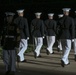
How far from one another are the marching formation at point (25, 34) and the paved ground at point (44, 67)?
31cm

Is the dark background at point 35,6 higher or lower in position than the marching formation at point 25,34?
higher

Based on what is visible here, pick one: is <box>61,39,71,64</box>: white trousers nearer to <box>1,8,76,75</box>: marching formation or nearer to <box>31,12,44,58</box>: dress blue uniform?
<box>1,8,76,75</box>: marching formation

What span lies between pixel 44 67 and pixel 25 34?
1713 millimetres

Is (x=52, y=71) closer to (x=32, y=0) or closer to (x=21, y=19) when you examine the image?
(x=21, y=19)

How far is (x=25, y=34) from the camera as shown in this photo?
47.4ft

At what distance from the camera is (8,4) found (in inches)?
1118

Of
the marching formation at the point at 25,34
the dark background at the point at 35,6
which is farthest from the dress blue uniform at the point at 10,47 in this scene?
the dark background at the point at 35,6

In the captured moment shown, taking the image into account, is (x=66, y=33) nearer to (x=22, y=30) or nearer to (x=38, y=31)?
(x=22, y=30)

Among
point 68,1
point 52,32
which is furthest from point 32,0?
point 52,32

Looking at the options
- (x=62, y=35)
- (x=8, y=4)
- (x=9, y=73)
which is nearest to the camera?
(x=9, y=73)

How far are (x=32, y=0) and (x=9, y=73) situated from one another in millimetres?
17216

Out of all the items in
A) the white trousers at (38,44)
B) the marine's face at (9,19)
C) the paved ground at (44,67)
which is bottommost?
the paved ground at (44,67)

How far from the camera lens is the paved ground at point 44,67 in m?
12.3

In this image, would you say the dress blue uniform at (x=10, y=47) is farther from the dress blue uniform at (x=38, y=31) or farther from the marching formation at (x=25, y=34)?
the dress blue uniform at (x=38, y=31)
